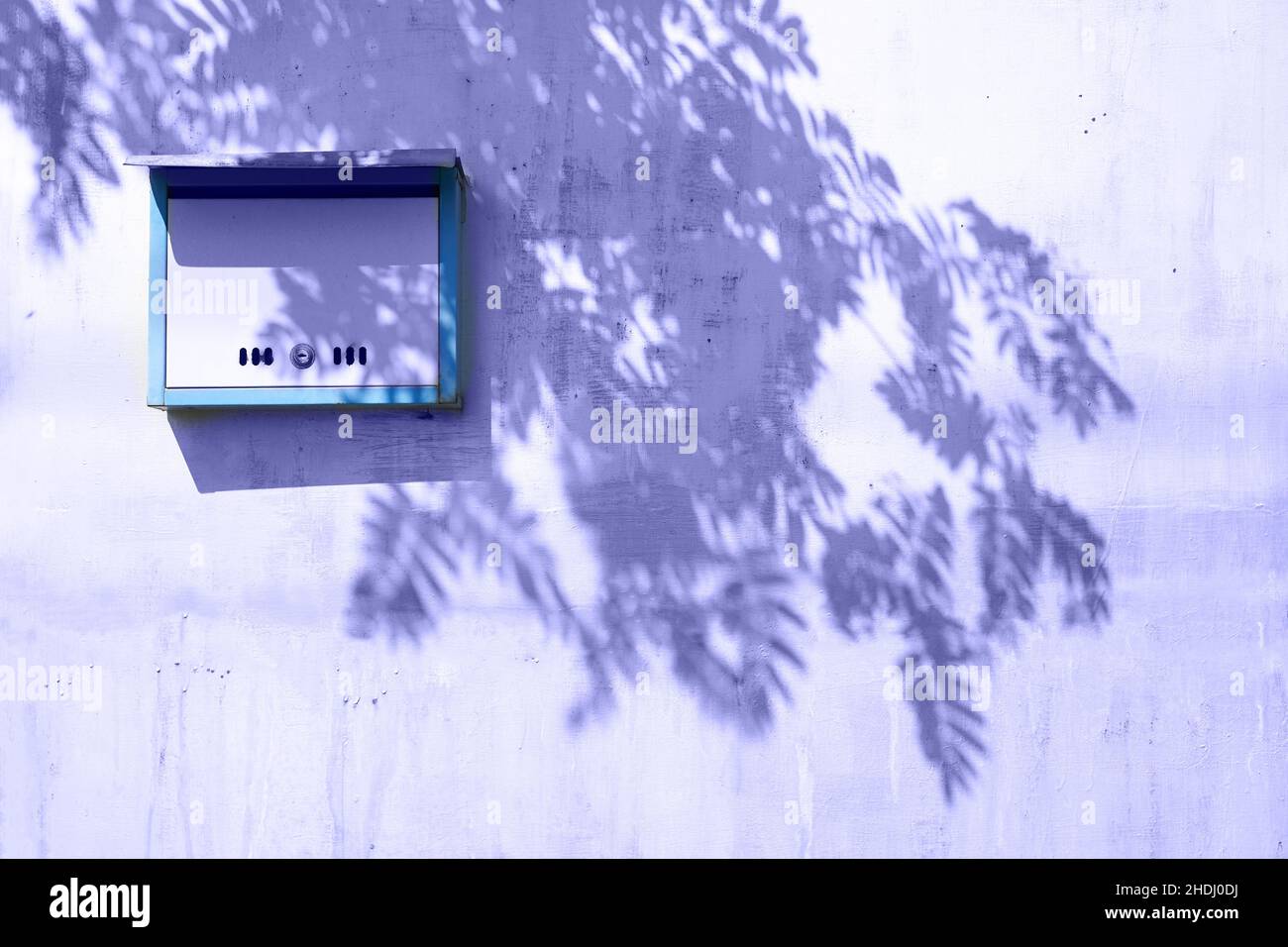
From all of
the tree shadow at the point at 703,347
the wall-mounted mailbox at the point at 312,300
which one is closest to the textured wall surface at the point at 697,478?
the tree shadow at the point at 703,347

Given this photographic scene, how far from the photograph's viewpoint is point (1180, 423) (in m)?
4.20

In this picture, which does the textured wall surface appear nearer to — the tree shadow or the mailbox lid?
the tree shadow

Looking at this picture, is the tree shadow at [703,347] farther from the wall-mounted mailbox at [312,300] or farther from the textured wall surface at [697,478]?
the wall-mounted mailbox at [312,300]

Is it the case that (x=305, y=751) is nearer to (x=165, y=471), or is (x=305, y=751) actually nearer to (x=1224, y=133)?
(x=165, y=471)

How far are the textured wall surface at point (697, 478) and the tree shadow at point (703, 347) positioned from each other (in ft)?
0.05

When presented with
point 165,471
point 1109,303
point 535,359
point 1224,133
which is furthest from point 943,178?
point 165,471

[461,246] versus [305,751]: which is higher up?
[461,246]

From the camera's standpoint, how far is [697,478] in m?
4.19

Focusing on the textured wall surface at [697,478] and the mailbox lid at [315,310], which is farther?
the textured wall surface at [697,478]

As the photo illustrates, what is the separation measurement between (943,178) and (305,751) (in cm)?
352

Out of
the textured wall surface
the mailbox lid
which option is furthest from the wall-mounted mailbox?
the textured wall surface

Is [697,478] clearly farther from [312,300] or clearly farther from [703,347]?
[312,300]

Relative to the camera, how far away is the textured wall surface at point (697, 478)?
4.17m

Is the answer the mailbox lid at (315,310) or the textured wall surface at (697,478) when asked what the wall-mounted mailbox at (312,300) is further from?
the textured wall surface at (697,478)
